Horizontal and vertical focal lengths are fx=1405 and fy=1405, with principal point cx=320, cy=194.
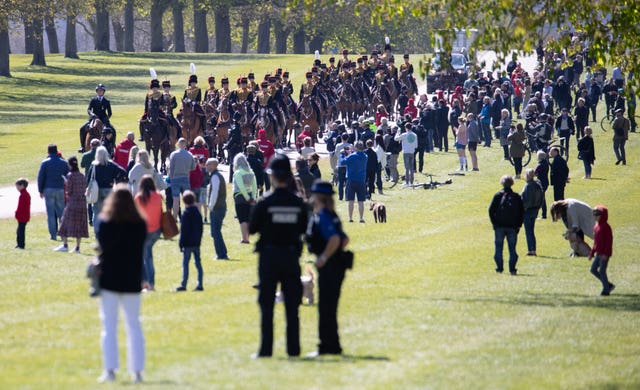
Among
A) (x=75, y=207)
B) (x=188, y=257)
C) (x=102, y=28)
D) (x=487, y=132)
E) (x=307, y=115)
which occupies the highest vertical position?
(x=102, y=28)

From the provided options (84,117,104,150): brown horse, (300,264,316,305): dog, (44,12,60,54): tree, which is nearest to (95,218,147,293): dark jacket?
(300,264,316,305): dog

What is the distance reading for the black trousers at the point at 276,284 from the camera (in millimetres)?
12836

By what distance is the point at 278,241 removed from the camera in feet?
42.0

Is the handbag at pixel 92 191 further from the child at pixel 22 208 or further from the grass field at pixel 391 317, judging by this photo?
the child at pixel 22 208

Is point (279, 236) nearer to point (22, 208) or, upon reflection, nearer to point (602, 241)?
point (602, 241)

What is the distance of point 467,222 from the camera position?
31.8 metres

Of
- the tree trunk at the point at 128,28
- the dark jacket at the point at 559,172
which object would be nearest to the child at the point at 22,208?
the dark jacket at the point at 559,172

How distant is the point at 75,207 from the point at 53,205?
200cm

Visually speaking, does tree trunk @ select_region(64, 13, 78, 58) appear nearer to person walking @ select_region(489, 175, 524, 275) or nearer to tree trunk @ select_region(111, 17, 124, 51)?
tree trunk @ select_region(111, 17, 124, 51)

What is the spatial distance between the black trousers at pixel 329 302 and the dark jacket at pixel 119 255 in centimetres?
223

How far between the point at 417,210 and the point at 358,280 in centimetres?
1233

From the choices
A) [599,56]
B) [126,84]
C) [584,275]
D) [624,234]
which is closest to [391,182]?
[624,234]

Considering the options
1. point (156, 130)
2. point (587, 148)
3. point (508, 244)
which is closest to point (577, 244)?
point (508, 244)

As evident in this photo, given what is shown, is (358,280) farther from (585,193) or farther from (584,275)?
(585,193)
